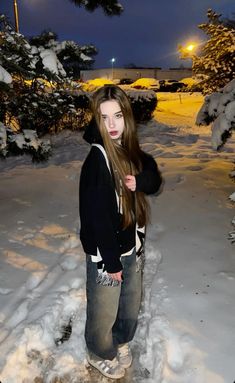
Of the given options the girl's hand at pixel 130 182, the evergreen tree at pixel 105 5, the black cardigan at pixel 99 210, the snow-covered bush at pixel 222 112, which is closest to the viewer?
the black cardigan at pixel 99 210

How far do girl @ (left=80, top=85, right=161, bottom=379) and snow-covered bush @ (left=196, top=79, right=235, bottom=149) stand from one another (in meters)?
1.75

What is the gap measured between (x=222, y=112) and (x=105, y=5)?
77.1 inches

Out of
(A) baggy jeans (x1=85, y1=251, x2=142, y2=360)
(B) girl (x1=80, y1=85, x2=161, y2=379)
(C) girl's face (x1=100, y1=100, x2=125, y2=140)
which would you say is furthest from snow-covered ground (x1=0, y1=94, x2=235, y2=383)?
(C) girl's face (x1=100, y1=100, x2=125, y2=140)

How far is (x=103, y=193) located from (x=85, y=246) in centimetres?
35

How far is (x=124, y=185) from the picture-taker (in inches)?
80.3

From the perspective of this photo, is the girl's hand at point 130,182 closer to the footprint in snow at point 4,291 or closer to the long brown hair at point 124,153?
the long brown hair at point 124,153

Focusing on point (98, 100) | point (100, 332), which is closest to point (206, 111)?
point (98, 100)

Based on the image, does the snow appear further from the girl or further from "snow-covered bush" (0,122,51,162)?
the girl

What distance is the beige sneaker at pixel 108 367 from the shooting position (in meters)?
2.42

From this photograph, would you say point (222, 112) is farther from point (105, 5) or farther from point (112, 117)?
point (112, 117)

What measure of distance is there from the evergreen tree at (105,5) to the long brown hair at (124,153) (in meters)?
2.87

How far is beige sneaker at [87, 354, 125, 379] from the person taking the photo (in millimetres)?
2420

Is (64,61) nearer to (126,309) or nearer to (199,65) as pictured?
(199,65)

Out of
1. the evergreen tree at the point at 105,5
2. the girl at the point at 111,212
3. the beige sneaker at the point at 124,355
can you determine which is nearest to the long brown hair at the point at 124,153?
the girl at the point at 111,212
